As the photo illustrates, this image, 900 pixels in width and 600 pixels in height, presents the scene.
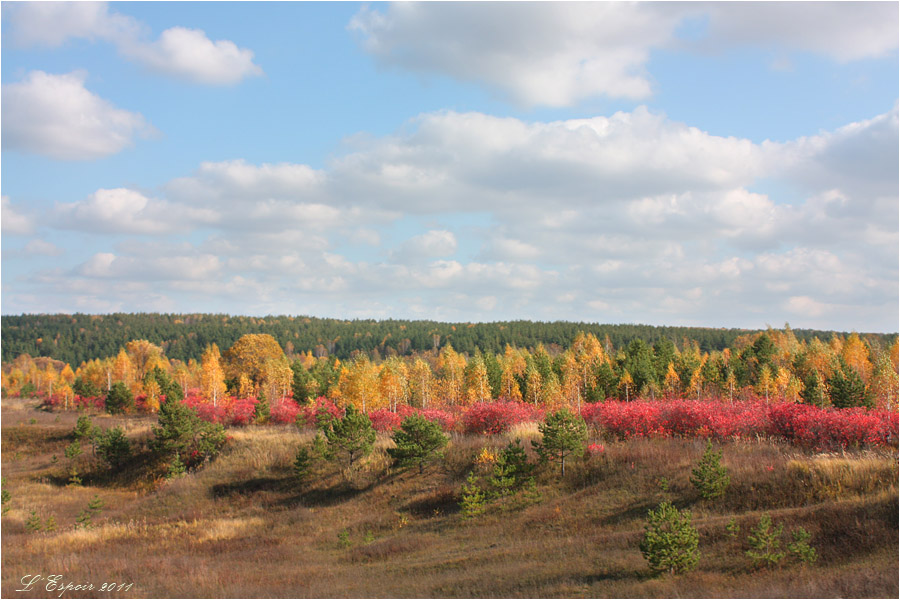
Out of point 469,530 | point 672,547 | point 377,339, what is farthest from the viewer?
point 377,339

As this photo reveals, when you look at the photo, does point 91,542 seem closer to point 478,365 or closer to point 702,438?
point 702,438

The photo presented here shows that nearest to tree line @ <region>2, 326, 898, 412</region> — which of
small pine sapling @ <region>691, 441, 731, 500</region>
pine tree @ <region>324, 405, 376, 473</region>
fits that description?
pine tree @ <region>324, 405, 376, 473</region>

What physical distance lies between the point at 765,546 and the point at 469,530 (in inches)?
441

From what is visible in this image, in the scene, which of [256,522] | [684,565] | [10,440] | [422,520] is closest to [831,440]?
[684,565]

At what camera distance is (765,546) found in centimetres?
1388

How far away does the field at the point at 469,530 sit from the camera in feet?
45.0

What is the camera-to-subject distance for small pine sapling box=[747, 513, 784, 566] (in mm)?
13125

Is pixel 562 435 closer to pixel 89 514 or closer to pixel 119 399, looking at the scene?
pixel 89 514

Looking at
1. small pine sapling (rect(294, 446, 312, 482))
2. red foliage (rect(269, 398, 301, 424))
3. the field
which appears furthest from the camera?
red foliage (rect(269, 398, 301, 424))

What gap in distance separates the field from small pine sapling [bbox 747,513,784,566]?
293 millimetres

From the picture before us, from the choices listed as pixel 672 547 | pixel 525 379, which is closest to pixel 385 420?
pixel 525 379

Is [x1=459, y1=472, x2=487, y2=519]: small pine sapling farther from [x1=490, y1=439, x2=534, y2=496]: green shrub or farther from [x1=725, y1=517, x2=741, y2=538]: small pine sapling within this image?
[x1=725, y1=517, x2=741, y2=538]: small pine sapling

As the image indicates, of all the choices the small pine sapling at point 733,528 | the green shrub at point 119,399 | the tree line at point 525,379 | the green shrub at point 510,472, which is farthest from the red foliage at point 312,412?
the small pine sapling at point 733,528

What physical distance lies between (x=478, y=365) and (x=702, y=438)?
3905 centimetres
